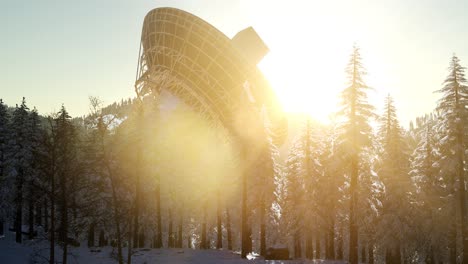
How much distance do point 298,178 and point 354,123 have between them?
11887mm

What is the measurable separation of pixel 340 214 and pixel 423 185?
8.79 meters

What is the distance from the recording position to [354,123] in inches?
1080

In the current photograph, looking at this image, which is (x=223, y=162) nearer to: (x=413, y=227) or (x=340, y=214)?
(x=340, y=214)

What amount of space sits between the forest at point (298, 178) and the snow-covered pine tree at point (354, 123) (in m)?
0.08

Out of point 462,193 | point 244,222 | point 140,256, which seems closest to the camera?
point 462,193

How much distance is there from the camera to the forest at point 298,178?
2786 cm

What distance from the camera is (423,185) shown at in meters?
36.6

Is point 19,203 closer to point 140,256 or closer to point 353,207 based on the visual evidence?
point 140,256

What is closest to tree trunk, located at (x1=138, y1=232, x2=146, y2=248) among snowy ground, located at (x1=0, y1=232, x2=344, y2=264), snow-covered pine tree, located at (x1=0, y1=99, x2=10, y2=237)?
snowy ground, located at (x1=0, y1=232, x2=344, y2=264)

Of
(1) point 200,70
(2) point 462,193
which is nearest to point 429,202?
(2) point 462,193

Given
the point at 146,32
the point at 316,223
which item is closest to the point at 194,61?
the point at 146,32

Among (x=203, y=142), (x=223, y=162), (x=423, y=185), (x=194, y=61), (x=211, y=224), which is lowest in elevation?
(x=211, y=224)

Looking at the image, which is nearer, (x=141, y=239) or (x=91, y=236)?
(x=141, y=239)

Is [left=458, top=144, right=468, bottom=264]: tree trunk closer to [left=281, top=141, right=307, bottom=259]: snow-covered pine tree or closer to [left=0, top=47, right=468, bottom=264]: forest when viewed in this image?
[left=0, top=47, right=468, bottom=264]: forest
